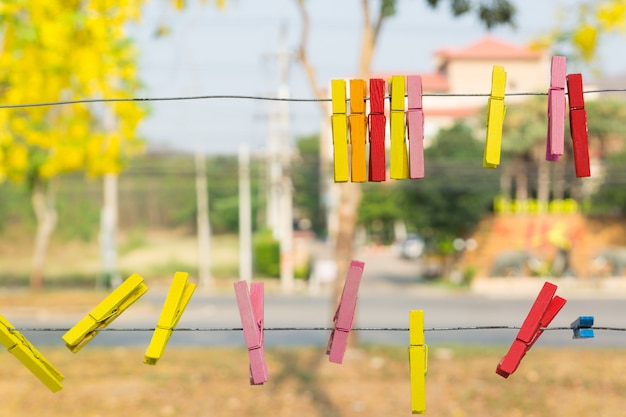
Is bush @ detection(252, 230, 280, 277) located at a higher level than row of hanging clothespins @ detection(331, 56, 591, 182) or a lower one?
lower

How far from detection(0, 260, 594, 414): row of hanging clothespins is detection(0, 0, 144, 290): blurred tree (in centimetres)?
778

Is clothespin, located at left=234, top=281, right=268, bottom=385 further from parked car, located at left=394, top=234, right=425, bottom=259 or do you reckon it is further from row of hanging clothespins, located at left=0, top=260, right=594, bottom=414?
parked car, located at left=394, top=234, right=425, bottom=259

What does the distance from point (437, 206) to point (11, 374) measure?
1846 centimetres

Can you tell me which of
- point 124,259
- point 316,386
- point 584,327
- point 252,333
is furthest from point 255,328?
point 124,259

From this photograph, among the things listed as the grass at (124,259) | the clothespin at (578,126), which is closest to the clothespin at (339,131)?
the clothespin at (578,126)

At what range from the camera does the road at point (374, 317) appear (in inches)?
618

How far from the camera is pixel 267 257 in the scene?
3042 centimetres

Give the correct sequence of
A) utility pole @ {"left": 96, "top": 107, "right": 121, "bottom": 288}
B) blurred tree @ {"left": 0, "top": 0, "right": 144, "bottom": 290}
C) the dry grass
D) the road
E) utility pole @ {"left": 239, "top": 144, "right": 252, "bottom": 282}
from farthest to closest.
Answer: utility pole @ {"left": 239, "top": 144, "right": 252, "bottom": 282}, utility pole @ {"left": 96, "top": 107, "right": 121, "bottom": 288}, the road, blurred tree @ {"left": 0, "top": 0, "right": 144, "bottom": 290}, the dry grass

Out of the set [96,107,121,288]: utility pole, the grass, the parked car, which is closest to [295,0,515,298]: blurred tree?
[96,107,121,288]: utility pole

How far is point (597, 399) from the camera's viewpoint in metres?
9.96

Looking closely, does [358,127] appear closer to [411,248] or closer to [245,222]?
[245,222]

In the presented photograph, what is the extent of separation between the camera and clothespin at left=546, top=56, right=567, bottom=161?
13.9 feet

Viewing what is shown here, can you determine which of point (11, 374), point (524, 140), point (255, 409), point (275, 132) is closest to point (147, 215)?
point (275, 132)

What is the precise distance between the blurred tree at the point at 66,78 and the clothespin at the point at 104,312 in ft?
25.5
